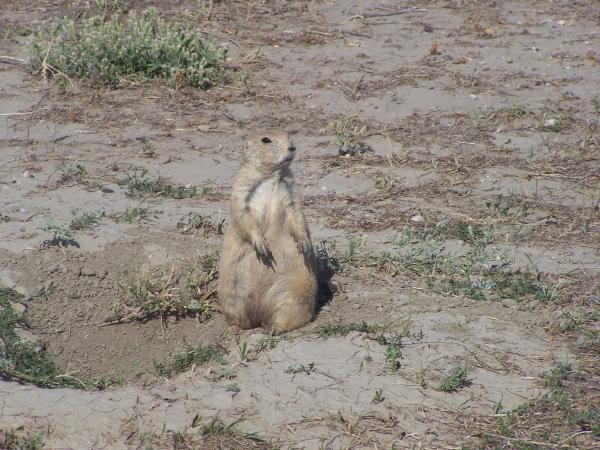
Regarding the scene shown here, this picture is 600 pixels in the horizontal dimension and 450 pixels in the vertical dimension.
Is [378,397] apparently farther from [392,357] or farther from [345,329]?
[345,329]

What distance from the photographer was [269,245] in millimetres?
5488

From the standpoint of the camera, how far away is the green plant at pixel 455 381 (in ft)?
15.1

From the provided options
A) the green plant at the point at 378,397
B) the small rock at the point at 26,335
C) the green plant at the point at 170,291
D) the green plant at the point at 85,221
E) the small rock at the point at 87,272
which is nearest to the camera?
the green plant at the point at 378,397

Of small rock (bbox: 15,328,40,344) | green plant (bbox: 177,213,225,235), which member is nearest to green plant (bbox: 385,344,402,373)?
green plant (bbox: 177,213,225,235)

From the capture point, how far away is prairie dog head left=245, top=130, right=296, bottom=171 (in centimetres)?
536

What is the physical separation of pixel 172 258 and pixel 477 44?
5.46m

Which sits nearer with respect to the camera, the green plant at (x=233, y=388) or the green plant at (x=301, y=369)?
the green plant at (x=233, y=388)

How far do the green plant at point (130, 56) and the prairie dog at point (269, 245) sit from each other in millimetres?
3725

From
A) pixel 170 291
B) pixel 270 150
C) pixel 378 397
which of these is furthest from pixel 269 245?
pixel 378 397

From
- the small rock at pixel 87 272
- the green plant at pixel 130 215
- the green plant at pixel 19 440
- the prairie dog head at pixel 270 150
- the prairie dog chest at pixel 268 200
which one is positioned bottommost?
the small rock at pixel 87 272

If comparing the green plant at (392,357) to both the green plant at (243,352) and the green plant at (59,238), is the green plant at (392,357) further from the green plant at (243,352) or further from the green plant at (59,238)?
the green plant at (59,238)

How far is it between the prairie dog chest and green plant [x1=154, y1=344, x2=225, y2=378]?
0.91 metres

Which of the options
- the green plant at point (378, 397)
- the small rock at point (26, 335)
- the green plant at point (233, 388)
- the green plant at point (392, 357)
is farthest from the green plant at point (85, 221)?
the green plant at point (378, 397)

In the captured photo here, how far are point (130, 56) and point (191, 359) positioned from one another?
4.82 meters
